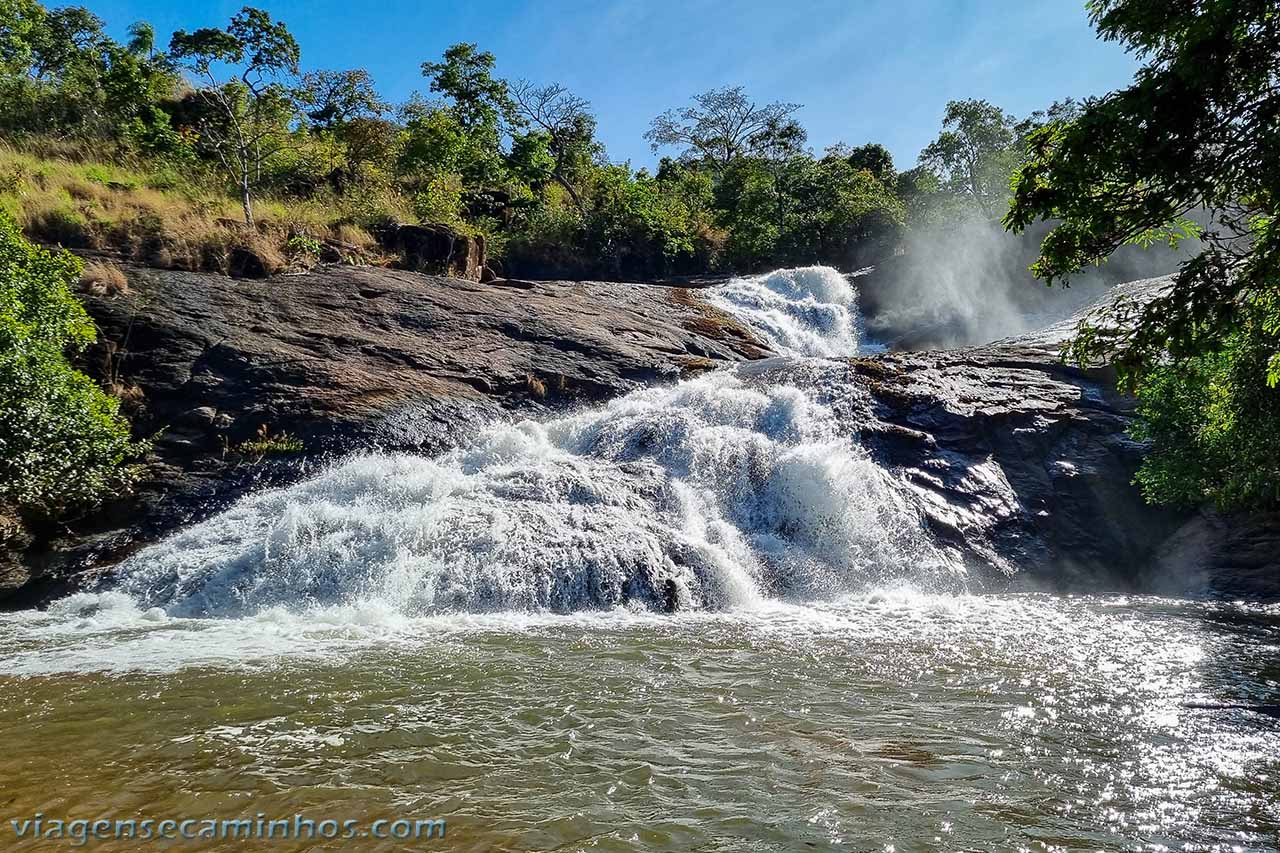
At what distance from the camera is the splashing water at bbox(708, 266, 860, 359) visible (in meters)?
24.9

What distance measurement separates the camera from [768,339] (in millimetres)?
23984

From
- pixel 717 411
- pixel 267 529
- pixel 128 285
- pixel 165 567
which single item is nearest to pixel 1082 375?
pixel 717 411

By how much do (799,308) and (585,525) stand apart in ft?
59.1

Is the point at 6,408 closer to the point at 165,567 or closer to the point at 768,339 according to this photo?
the point at 165,567

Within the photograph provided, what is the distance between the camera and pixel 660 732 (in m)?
5.33

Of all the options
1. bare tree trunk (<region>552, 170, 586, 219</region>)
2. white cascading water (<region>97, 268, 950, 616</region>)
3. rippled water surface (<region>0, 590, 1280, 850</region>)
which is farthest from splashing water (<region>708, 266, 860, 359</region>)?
rippled water surface (<region>0, 590, 1280, 850</region>)

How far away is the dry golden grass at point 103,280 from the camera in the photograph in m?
14.5

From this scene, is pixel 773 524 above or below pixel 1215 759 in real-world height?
above

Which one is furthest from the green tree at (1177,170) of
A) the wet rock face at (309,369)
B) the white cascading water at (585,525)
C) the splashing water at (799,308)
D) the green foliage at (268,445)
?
the splashing water at (799,308)

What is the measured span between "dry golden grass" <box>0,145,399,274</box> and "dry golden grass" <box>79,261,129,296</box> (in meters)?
1.62

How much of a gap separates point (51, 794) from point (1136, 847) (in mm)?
6068

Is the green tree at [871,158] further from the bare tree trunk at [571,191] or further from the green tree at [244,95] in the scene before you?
the green tree at [244,95]

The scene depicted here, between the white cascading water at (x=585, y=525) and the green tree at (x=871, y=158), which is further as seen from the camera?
the green tree at (x=871, y=158)

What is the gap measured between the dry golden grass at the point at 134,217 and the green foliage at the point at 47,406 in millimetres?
4969
